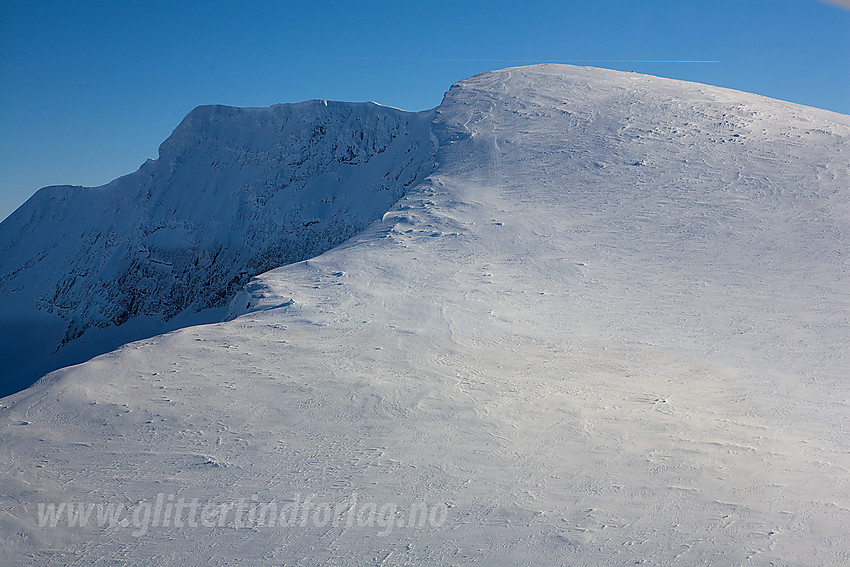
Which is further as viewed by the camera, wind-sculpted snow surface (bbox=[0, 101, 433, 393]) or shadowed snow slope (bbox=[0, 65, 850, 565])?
wind-sculpted snow surface (bbox=[0, 101, 433, 393])

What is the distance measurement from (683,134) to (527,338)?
8.08 meters

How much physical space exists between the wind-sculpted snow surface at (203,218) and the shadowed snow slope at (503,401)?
10.5 metres

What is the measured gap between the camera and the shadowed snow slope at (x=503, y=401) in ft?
12.6

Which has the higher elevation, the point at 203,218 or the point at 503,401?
the point at 203,218

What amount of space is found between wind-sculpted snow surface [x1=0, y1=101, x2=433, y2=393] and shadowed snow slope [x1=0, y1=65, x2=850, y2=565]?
1051cm

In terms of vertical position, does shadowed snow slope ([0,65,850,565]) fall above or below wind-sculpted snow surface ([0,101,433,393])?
below

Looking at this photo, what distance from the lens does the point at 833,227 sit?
368 inches

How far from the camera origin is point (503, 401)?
5445 millimetres

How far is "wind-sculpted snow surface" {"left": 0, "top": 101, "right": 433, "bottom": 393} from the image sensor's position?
73.2ft

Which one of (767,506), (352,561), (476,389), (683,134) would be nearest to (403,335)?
(476,389)

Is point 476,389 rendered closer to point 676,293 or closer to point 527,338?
point 527,338

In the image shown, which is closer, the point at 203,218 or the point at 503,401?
the point at 503,401

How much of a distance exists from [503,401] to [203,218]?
23184 mm

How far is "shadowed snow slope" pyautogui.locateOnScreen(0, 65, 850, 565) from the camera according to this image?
3842 mm
